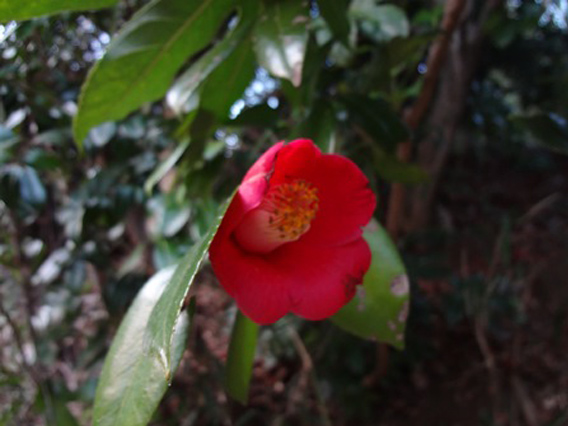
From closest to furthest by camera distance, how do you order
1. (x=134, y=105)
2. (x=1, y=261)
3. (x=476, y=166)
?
(x=134, y=105), (x=1, y=261), (x=476, y=166)

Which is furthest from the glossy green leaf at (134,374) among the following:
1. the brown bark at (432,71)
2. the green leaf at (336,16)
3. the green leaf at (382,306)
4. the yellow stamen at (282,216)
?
the brown bark at (432,71)

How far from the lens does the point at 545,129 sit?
2.49 feet

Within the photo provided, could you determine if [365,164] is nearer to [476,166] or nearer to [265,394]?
[265,394]

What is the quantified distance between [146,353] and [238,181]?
1.75 ft

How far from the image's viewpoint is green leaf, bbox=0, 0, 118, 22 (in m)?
0.47

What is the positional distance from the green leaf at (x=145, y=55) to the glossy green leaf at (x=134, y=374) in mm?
209

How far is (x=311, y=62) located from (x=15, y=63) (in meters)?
0.53

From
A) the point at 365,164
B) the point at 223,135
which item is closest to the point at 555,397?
the point at 365,164

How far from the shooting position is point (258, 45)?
0.56 metres

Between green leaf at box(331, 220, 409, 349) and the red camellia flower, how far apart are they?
0.24 ft

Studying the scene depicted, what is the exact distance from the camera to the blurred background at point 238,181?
0.74m

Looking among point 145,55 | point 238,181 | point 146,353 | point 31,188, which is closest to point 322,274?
point 146,353

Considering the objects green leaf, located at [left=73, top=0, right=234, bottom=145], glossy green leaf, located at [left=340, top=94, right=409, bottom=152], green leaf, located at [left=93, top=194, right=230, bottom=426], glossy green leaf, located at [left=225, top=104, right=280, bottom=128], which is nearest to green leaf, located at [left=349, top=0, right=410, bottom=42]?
glossy green leaf, located at [left=340, top=94, right=409, bottom=152]

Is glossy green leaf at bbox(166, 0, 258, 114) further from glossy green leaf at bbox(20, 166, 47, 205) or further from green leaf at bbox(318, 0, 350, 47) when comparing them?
glossy green leaf at bbox(20, 166, 47, 205)
